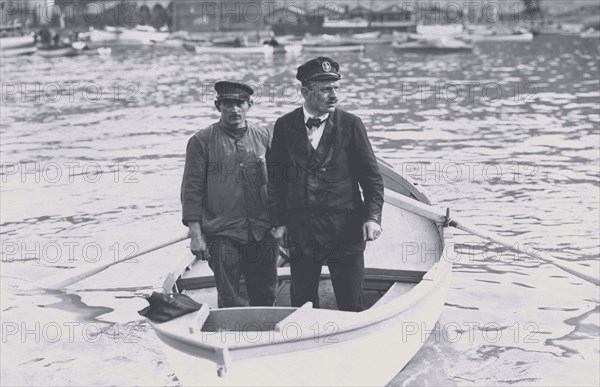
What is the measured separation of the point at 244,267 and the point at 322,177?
905mm

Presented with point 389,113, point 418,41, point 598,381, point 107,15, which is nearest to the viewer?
point 598,381

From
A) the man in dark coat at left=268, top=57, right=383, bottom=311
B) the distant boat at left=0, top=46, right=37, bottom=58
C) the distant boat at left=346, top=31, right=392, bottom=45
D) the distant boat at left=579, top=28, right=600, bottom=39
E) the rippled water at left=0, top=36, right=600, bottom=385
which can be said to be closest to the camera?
the man in dark coat at left=268, top=57, right=383, bottom=311

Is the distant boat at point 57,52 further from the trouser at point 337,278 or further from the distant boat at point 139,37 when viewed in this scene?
the trouser at point 337,278

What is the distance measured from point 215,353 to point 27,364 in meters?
3.03

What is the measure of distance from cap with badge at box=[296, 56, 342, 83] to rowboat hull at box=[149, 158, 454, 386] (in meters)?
1.46

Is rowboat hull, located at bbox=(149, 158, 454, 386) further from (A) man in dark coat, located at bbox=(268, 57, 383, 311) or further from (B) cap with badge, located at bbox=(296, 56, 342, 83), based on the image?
(B) cap with badge, located at bbox=(296, 56, 342, 83)

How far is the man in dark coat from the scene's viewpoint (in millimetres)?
4969

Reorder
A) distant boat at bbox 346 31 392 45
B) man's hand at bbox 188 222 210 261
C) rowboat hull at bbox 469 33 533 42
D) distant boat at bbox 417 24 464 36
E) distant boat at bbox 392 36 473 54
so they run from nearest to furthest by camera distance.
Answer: man's hand at bbox 188 222 210 261
distant boat at bbox 392 36 473 54
rowboat hull at bbox 469 33 533 42
distant boat at bbox 346 31 392 45
distant boat at bbox 417 24 464 36

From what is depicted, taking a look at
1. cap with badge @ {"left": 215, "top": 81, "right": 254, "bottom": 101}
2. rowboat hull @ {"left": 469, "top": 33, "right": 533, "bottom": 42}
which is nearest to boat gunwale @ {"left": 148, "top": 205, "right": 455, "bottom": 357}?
cap with badge @ {"left": 215, "top": 81, "right": 254, "bottom": 101}

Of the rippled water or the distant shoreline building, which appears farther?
the distant shoreline building

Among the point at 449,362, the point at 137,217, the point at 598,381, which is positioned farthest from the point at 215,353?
the point at 137,217

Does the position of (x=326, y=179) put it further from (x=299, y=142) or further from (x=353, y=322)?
(x=353, y=322)

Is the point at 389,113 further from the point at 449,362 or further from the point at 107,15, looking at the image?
the point at 107,15

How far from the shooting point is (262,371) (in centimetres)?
453
